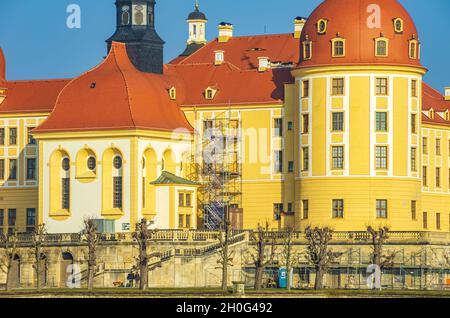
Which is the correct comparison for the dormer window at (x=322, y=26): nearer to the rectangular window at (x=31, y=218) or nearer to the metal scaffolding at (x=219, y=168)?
the metal scaffolding at (x=219, y=168)

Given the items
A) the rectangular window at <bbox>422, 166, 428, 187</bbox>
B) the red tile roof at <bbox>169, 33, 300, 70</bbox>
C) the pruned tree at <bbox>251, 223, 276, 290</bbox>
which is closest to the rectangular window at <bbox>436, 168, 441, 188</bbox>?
the rectangular window at <bbox>422, 166, 428, 187</bbox>

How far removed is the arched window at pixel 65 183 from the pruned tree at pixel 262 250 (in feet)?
46.8

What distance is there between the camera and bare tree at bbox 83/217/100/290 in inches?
6116

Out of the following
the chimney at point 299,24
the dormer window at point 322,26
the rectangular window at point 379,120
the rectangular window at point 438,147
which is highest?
the chimney at point 299,24

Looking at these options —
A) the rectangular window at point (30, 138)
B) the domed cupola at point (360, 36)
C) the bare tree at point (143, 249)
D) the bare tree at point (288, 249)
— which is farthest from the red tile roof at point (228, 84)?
the bare tree at point (143, 249)

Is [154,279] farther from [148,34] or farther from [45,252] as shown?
[148,34]

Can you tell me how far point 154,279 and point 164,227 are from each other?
30.4 feet

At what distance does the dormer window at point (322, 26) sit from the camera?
556 ft

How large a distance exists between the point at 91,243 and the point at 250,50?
2966 centimetres

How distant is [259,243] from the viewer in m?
159

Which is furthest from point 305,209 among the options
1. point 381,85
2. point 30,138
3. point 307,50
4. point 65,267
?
point 30,138

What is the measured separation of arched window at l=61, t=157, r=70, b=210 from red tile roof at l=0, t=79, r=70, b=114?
240 inches

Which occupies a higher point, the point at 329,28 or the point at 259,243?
the point at 329,28
